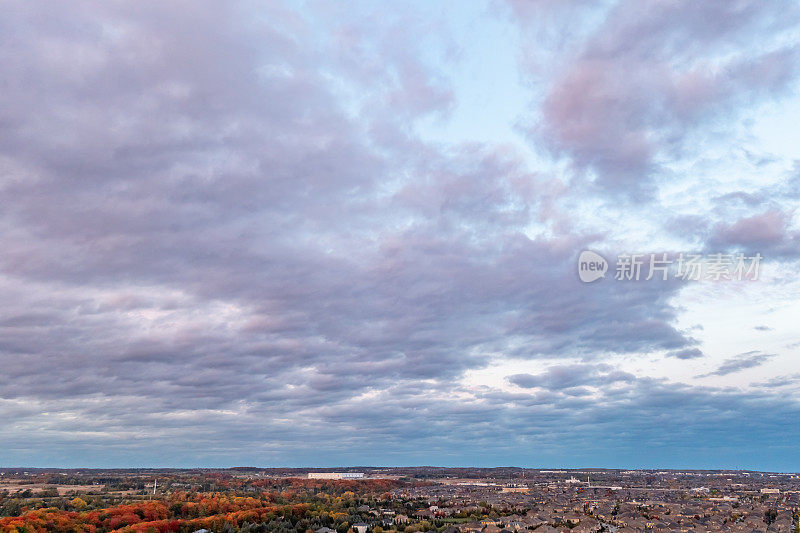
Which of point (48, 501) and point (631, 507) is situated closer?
point (48, 501)

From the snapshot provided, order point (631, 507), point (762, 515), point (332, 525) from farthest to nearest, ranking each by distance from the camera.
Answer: point (631, 507), point (762, 515), point (332, 525)

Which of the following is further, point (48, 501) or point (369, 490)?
point (369, 490)

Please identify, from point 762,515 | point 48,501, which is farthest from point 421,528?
point 48,501

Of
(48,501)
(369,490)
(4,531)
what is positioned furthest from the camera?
(369,490)

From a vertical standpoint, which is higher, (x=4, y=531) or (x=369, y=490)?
(x=4, y=531)

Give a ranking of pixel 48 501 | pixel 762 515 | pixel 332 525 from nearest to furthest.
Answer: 1. pixel 332 525
2. pixel 762 515
3. pixel 48 501

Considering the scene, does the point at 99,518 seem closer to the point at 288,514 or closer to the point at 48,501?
the point at 288,514

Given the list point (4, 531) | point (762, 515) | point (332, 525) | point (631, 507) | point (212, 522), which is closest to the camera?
point (4, 531)

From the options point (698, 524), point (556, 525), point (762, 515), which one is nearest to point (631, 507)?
point (762, 515)

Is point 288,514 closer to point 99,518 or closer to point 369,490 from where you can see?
point 99,518
